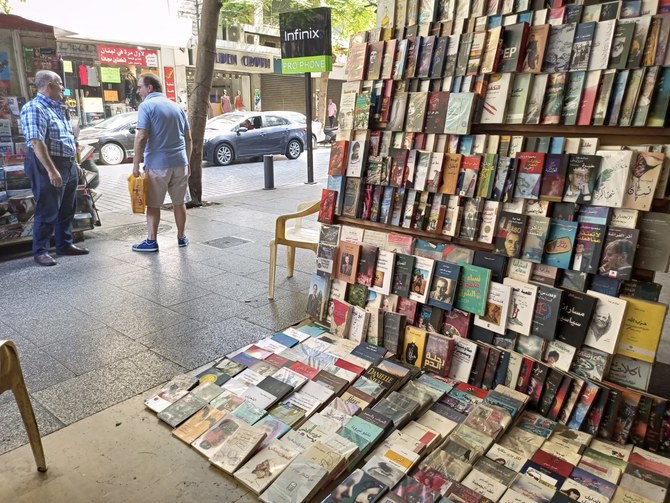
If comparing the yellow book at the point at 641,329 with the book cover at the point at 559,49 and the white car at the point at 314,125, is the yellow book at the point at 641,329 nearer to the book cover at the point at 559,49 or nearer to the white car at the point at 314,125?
the book cover at the point at 559,49

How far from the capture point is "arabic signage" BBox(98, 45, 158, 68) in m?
15.1

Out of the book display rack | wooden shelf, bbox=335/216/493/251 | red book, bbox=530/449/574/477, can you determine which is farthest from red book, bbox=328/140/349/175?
red book, bbox=530/449/574/477

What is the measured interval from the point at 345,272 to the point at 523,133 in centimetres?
126

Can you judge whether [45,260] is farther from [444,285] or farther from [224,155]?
[224,155]

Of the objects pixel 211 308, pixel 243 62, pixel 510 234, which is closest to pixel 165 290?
pixel 211 308

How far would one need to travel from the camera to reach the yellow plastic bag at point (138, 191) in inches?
195

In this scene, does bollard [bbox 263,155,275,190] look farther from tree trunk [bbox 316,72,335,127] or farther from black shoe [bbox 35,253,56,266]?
tree trunk [bbox 316,72,335,127]

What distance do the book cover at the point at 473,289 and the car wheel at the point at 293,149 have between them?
11.5 meters

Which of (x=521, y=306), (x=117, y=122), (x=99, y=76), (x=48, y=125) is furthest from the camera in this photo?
(x=99, y=76)

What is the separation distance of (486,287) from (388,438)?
2.84ft

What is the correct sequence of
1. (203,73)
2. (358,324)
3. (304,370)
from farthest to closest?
1. (203,73)
2. (358,324)
3. (304,370)

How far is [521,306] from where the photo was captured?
240 centimetres

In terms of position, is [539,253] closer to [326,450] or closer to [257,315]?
[326,450]

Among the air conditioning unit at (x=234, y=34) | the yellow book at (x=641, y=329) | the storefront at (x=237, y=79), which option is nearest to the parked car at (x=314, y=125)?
the storefront at (x=237, y=79)
